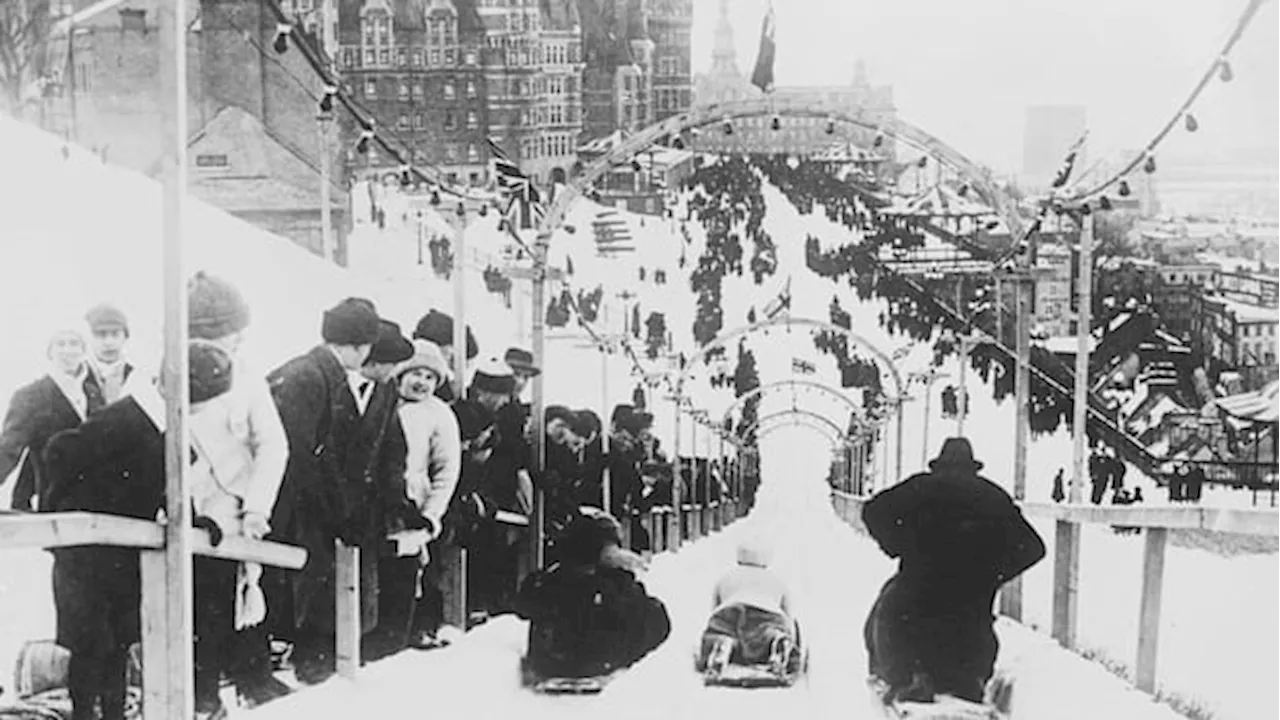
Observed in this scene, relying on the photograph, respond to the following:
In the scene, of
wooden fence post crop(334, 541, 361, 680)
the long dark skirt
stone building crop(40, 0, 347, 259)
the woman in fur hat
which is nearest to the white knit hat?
the woman in fur hat

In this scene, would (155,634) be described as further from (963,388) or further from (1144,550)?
(1144,550)

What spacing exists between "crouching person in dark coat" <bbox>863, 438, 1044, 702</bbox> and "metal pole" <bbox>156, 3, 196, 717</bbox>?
153 centimetres

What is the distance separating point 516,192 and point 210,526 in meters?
1.02

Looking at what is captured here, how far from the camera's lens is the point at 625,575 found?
163 inches

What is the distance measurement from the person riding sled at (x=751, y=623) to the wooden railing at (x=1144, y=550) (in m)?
0.24

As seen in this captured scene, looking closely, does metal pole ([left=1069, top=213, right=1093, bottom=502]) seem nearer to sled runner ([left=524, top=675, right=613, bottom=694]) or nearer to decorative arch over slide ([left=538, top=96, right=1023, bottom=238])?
decorative arch over slide ([left=538, top=96, right=1023, bottom=238])

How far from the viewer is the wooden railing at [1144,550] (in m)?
4.00

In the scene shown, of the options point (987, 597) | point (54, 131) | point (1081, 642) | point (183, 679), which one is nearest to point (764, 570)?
point (987, 597)

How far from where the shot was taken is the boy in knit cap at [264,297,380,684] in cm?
386

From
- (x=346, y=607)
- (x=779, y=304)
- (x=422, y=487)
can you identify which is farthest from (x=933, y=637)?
(x=346, y=607)

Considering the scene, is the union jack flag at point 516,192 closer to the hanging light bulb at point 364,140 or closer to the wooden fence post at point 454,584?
the hanging light bulb at point 364,140

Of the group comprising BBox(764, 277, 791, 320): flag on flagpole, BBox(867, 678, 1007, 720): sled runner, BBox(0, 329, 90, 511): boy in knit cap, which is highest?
BBox(764, 277, 791, 320): flag on flagpole

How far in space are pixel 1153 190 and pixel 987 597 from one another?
100 centimetres

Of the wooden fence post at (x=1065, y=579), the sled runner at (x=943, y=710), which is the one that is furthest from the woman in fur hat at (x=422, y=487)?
the wooden fence post at (x=1065, y=579)
